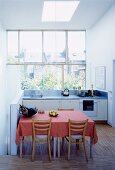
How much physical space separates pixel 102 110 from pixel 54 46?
13.0 feet

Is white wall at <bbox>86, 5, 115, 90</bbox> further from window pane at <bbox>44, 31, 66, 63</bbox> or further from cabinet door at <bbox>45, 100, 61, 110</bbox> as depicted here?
cabinet door at <bbox>45, 100, 61, 110</bbox>

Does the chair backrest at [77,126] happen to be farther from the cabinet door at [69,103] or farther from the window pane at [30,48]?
the window pane at [30,48]

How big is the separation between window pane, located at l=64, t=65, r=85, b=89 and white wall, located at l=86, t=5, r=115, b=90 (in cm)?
37

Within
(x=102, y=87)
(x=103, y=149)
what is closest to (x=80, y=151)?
(x=103, y=149)

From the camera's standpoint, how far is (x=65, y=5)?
6.81m

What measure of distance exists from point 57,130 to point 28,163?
80 cm

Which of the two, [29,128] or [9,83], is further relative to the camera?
[9,83]

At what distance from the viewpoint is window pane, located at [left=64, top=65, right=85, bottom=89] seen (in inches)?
413

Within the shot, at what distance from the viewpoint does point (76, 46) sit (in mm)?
10617

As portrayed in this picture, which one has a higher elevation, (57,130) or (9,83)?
(9,83)

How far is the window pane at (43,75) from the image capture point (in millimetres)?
10492

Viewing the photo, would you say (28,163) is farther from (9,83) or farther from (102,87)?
(9,83)

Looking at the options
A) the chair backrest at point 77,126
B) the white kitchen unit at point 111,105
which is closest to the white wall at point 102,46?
the white kitchen unit at point 111,105

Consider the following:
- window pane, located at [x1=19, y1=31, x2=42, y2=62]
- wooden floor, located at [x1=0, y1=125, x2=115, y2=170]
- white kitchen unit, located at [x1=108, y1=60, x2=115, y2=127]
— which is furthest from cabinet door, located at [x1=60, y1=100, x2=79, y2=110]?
window pane, located at [x1=19, y1=31, x2=42, y2=62]
